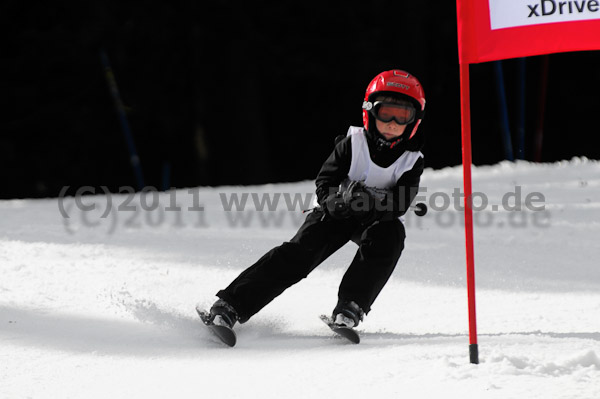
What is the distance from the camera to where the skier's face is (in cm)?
436

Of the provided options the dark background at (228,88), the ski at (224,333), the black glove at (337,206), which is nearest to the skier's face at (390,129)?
the black glove at (337,206)

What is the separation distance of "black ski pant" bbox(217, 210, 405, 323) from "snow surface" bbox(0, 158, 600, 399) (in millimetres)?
194

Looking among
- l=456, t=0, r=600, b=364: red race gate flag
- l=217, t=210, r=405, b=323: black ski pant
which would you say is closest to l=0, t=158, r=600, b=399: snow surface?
l=217, t=210, r=405, b=323: black ski pant

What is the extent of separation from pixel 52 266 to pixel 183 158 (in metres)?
12.0

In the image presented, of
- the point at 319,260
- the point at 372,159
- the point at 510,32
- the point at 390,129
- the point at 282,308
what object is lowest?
the point at 282,308

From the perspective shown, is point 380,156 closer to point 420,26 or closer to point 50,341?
point 50,341

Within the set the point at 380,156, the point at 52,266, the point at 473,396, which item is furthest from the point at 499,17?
the point at 52,266

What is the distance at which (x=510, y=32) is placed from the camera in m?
3.76

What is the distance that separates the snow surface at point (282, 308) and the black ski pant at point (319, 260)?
7.6 inches

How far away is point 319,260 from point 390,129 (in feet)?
2.28

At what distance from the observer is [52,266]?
570 centimetres

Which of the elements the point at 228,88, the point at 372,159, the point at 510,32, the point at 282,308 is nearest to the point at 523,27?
the point at 510,32

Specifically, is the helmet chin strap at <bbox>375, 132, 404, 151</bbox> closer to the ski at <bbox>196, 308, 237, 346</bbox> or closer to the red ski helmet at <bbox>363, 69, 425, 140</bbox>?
the red ski helmet at <bbox>363, 69, 425, 140</bbox>

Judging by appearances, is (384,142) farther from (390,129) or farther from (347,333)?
(347,333)
